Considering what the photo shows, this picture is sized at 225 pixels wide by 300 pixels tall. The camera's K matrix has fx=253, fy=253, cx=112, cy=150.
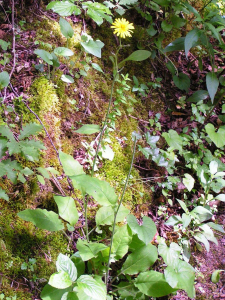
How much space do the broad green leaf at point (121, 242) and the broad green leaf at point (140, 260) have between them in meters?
0.10

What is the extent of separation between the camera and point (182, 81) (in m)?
2.97

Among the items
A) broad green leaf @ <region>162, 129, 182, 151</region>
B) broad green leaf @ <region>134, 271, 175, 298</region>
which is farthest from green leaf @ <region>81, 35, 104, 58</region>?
broad green leaf @ <region>134, 271, 175, 298</region>

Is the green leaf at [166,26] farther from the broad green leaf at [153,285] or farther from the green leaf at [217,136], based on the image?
the broad green leaf at [153,285]

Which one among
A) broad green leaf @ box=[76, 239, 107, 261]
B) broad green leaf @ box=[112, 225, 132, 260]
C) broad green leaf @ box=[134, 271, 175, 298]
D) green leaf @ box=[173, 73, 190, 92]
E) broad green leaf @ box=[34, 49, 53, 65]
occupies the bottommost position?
broad green leaf @ box=[134, 271, 175, 298]

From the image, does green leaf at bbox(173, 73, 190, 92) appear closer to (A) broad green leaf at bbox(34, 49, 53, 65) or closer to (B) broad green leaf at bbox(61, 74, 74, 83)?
(B) broad green leaf at bbox(61, 74, 74, 83)

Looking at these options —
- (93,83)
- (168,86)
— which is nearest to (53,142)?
(93,83)

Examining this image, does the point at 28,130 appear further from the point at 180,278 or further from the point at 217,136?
the point at 217,136

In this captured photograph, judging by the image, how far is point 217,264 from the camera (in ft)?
7.78

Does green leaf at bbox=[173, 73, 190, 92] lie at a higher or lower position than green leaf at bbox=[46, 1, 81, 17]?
lower

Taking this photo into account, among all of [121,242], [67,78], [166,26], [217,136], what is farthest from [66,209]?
[166,26]

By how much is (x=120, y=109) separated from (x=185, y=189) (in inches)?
42.0

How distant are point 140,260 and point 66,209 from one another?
65cm

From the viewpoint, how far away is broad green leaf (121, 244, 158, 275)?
5.91 ft

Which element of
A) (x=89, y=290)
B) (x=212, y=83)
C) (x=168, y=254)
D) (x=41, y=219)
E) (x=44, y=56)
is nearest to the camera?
(x=89, y=290)
